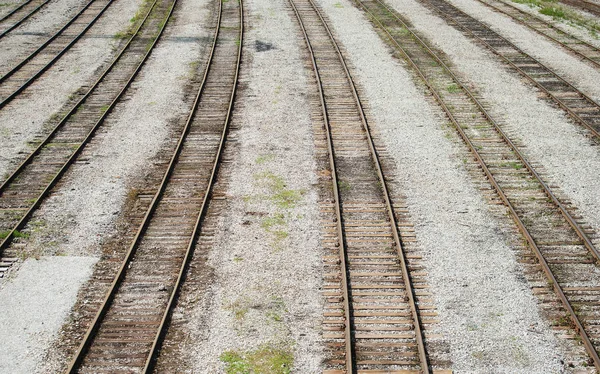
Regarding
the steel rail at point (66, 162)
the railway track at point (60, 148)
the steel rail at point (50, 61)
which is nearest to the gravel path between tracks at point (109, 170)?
→ the steel rail at point (66, 162)

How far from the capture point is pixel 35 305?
9.39 meters

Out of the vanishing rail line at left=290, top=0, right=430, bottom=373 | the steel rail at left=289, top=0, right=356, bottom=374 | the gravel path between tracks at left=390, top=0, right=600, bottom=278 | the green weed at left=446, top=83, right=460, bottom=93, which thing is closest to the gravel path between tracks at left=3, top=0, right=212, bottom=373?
the steel rail at left=289, top=0, right=356, bottom=374

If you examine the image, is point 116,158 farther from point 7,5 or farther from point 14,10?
point 7,5

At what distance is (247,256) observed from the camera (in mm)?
10648

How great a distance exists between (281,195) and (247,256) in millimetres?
2412

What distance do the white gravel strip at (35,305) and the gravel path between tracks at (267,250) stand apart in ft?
7.26

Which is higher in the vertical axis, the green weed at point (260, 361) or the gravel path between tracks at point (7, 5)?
the gravel path between tracks at point (7, 5)

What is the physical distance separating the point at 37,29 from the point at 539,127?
Result: 21.3 meters

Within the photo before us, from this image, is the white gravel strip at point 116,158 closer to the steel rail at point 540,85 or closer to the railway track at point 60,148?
the railway track at point 60,148

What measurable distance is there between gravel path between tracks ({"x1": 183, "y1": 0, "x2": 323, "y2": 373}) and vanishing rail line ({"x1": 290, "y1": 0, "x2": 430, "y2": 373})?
36 cm

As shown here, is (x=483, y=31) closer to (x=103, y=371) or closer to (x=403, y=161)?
(x=403, y=161)

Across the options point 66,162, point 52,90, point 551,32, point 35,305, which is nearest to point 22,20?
point 52,90

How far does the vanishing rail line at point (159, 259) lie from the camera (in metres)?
8.52

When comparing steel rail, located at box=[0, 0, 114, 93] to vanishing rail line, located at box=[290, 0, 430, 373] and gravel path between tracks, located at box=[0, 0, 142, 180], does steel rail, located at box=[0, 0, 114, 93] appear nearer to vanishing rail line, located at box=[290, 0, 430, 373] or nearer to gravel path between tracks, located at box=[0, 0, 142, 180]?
gravel path between tracks, located at box=[0, 0, 142, 180]
